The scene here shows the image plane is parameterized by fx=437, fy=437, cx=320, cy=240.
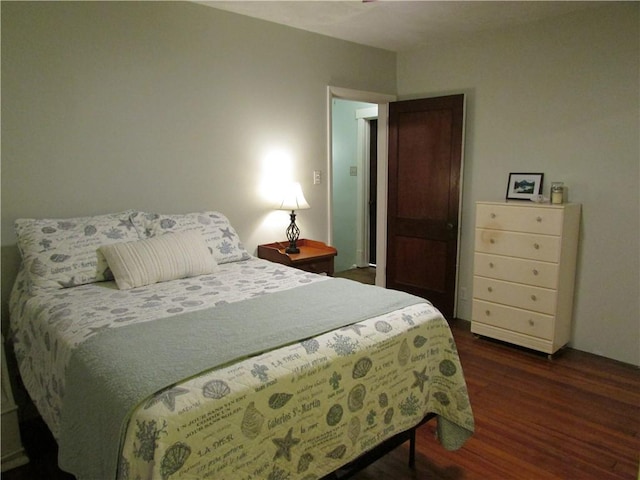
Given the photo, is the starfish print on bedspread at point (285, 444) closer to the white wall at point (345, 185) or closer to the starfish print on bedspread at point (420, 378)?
the starfish print on bedspread at point (420, 378)

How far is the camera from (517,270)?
318 cm

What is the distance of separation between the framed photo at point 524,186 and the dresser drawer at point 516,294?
2.28ft

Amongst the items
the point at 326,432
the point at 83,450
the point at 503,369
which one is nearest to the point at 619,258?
the point at 503,369

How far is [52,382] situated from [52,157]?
4.35 feet

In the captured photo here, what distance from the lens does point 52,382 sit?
162 cm

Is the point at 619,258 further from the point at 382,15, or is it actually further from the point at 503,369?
the point at 382,15

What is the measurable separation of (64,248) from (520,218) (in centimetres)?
286

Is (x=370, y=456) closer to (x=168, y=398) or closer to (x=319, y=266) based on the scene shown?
(x=168, y=398)

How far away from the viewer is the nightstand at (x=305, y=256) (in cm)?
309

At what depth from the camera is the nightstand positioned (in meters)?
3.09

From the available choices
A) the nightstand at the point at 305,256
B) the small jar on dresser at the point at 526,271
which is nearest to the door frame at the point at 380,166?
the nightstand at the point at 305,256

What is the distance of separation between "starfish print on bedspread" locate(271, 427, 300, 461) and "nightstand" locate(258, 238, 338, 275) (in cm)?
175

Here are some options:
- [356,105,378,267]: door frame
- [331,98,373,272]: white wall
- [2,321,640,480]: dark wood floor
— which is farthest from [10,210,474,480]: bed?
[356,105,378,267]: door frame

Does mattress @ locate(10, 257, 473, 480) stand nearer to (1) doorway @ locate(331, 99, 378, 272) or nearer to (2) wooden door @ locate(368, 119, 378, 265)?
(1) doorway @ locate(331, 99, 378, 272)
